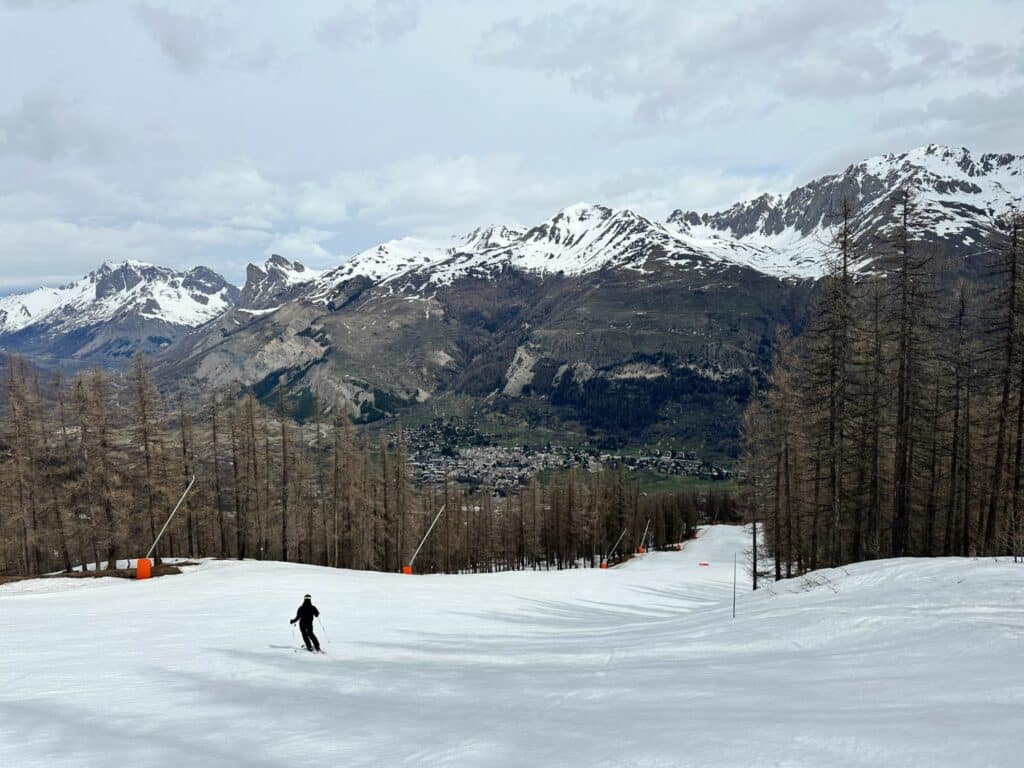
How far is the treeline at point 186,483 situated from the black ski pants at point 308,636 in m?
30.2

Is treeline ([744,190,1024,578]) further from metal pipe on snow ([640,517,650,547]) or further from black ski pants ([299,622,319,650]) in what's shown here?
metal pipe on snow ([640,517,650,547])

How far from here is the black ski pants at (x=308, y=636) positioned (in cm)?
1655

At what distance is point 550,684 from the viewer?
38.3ft

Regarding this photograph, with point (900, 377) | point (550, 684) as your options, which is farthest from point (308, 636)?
point (900, 377)

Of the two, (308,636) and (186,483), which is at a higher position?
(186,483)

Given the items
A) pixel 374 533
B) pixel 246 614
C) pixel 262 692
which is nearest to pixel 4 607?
pixel 246 614

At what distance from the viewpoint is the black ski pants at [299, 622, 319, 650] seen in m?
16.5

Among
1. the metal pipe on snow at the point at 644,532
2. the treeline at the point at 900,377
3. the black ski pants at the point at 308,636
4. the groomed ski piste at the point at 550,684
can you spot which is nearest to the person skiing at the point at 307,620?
the black ski pants at the point at 308,636

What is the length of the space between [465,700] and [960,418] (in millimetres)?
45823

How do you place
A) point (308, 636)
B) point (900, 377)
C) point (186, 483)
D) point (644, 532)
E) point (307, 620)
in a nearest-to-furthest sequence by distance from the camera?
1. point (307, 620)
2. point (308, 636)
3. point (900, 377)
4. point (186, 483)
5. point (644, 532)

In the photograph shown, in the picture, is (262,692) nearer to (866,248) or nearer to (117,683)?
(117,683)

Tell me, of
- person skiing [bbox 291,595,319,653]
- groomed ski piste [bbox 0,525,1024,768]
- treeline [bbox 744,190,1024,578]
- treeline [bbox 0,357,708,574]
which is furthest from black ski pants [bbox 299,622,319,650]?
treeline [bbox 0,357,708,574]

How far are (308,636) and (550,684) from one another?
8.24 m

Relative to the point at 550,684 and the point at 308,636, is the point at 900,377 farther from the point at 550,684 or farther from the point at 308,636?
the point at 308,636
